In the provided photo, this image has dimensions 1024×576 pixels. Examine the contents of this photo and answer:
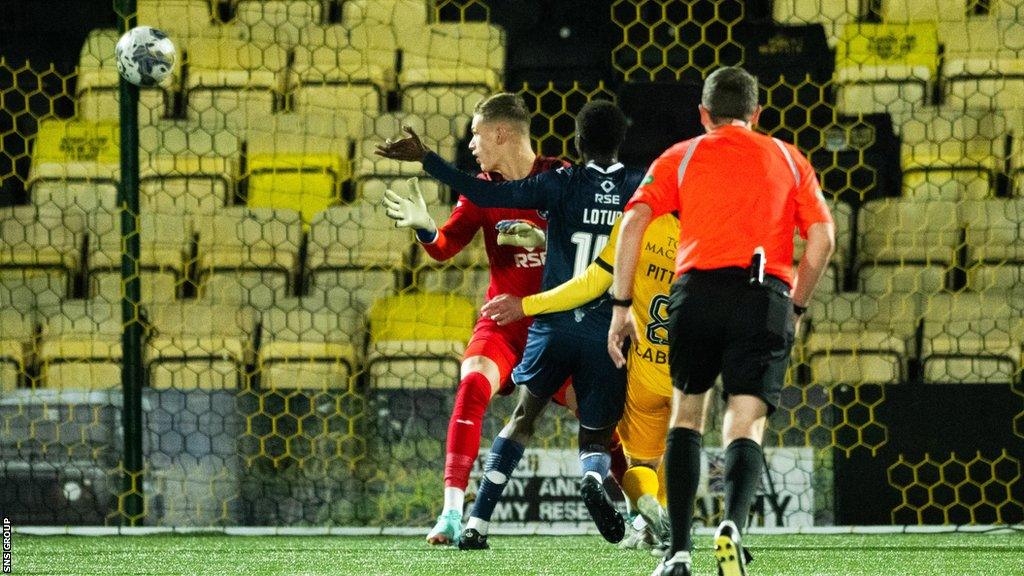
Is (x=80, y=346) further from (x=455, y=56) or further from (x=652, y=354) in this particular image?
(x=652, y=354)

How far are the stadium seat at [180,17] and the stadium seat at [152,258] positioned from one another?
140 centimetres

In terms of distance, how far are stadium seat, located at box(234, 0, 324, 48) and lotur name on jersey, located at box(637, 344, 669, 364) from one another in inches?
169

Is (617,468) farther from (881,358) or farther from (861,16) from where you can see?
(861,16)

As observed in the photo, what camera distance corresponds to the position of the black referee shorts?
128 inches

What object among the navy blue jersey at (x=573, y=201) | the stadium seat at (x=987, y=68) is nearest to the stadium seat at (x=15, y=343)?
the navy blue jersey at (x=573, y=201)

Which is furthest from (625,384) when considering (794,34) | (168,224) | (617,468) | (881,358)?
(794,34)

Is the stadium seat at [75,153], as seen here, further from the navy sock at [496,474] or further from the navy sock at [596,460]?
the navy sock at [596,460]

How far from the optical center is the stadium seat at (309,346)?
6.41 metres

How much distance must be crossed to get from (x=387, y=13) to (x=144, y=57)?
284cm

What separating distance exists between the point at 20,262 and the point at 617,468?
3587mm

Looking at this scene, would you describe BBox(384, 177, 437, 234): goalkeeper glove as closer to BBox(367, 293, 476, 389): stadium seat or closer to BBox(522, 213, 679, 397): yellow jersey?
BBox(522, 213, 679, 397): yellow jersey

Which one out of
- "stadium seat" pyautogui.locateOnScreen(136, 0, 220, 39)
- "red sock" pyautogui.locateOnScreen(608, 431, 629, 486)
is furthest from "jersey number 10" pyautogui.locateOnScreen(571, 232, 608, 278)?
"stadium seat" pyautogui.locateOnScreen(136, 0, 220, 39)

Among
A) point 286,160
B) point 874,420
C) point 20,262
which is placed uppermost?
point 286,160

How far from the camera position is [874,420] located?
18.1ft
